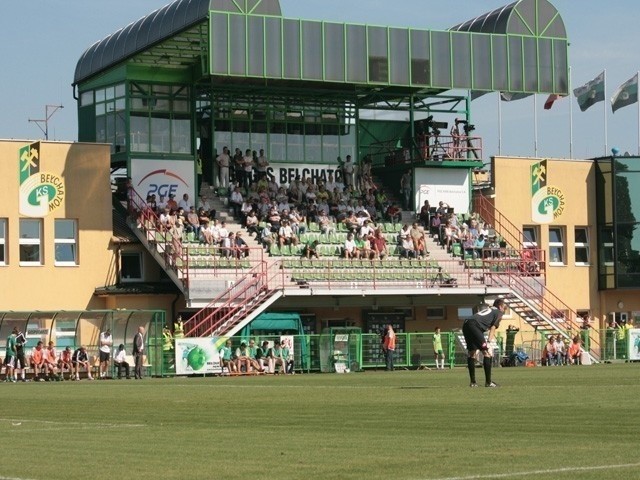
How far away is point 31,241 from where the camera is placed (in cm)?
5116

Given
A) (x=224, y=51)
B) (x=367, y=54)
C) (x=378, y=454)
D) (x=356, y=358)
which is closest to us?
(x=378, y=454)

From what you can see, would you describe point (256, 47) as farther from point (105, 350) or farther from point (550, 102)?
point (550, 102)

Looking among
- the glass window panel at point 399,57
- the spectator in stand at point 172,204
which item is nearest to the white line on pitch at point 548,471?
the spectator in stand at point 172,204

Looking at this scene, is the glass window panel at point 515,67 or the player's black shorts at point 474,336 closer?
the player's black shorts at point 474,336

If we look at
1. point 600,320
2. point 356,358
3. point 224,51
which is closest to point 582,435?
point 356,358

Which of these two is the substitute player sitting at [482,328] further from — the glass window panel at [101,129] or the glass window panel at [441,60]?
the glass window panel at [101,129]

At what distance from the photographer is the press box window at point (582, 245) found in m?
61.8

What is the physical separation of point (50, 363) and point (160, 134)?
1481 cm

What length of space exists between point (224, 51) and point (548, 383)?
26.8m

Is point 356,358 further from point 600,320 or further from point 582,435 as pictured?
point 582,435

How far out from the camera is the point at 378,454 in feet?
41.3

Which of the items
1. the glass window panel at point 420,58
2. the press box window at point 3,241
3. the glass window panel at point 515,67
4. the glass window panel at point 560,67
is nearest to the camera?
the press box window at point 3,241

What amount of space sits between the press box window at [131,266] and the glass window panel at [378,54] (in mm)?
11420

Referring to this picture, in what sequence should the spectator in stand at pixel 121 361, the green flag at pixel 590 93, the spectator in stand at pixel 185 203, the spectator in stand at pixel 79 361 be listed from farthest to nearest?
the green flag at pixel 590 93 → the spectator in stand at pixel 185 203 → the spectator in stand at pixel 121 361 → the spectator in stand at pixel 79 361
